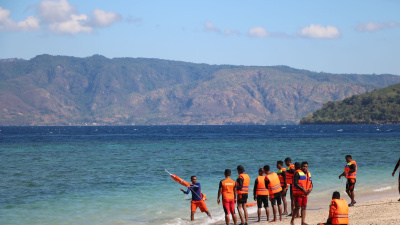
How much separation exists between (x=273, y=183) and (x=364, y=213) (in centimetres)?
323

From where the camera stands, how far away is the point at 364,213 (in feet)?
55.3

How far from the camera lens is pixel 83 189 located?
26.3 meters

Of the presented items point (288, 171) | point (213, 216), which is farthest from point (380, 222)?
point (213, 216)

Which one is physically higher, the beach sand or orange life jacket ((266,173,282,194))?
orange life jacket ((266,173,282,194))

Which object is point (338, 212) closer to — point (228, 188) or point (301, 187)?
point (301, 187)

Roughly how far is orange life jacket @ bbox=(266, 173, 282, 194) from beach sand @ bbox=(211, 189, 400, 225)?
105 centimetres

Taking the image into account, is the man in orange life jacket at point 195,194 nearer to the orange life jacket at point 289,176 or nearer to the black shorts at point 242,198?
the black shorts at point 242,198

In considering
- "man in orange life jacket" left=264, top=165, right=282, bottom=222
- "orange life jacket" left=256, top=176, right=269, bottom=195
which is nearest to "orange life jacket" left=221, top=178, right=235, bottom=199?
"orange life jacket" left=256, top=176, right=269, bottom=195

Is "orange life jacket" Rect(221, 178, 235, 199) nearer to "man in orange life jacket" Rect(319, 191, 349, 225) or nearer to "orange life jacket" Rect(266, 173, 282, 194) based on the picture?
"orange life jacket" Rect(266, 173, 282, 194)

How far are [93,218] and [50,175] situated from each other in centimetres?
1502

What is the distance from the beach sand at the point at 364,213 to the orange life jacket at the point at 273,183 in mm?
1053

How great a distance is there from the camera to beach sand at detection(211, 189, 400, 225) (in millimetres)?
15180

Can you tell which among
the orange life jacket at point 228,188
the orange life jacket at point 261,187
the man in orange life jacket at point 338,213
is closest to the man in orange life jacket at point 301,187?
the orange life jacket at point 261,187

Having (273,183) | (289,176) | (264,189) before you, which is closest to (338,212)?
(273,183)
